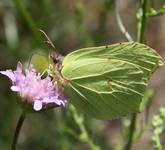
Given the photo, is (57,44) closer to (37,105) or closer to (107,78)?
(107,78)

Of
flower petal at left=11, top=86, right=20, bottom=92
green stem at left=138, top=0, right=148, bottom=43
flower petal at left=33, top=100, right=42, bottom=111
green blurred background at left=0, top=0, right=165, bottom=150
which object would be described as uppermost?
green stem at left=138, top=0, right=148, bottom=43

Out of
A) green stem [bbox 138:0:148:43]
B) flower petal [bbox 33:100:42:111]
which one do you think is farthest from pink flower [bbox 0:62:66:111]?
green stem [bbox 138:0:148:43]

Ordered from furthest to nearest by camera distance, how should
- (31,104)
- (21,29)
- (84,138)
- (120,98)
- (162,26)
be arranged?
(162,26), (21,29), (84,138), (120,98), (31,104)

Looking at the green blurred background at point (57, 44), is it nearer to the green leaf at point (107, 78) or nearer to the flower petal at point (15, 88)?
the flower petal at point (15, 88)

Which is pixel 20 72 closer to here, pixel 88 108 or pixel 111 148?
pixel 88 108

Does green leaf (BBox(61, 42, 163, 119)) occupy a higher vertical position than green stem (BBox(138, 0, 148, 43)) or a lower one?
lower

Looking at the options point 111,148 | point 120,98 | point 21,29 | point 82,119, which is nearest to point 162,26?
point 21,29

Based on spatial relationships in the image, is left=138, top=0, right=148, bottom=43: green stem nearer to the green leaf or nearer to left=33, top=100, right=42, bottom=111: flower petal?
the green leaf
